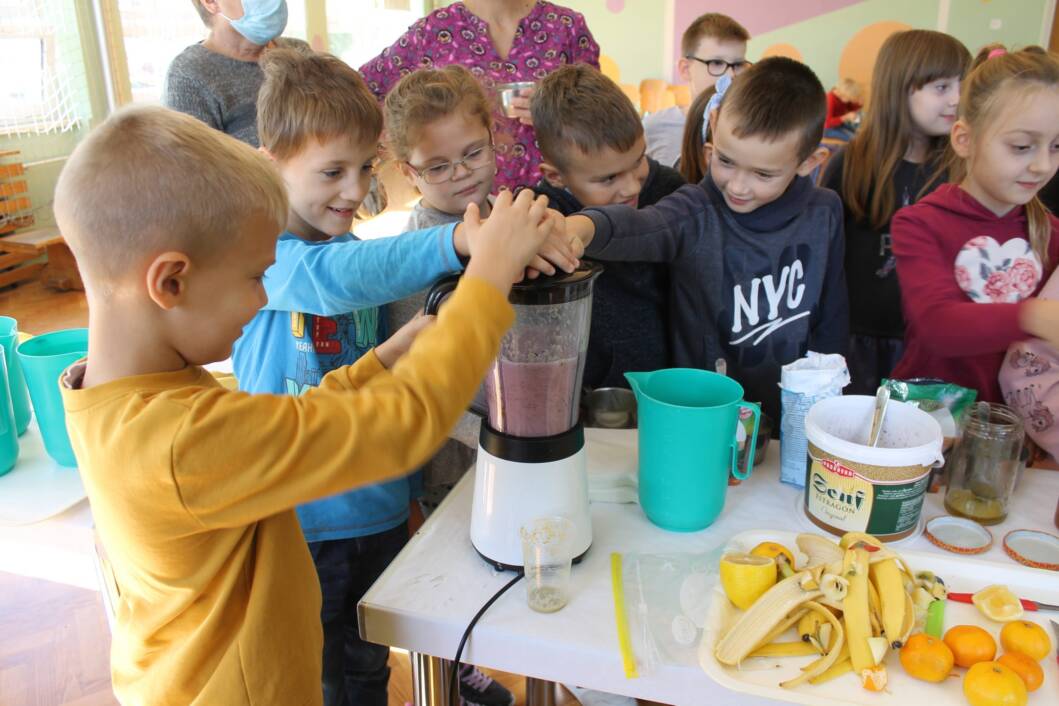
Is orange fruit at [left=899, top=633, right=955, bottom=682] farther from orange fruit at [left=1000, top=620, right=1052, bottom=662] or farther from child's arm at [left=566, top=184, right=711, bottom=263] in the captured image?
child's arm at [left=566, top=184, right=711, bottom=263]

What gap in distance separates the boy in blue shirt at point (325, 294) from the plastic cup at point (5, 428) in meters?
0.36

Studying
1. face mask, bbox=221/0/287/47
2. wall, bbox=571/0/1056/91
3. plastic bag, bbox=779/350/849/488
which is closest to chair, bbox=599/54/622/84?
wall, bbox=571/0/1056/91

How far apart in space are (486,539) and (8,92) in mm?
4621

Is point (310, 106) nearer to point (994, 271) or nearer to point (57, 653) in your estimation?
point (994, 271)

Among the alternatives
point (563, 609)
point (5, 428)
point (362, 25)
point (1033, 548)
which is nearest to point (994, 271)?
point (1033, 548)

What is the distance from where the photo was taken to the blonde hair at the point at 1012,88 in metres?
1.27

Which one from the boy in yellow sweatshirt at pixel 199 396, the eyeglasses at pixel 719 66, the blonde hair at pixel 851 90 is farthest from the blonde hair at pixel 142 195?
the blonde hair at pixel 851 90

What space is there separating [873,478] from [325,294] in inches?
28.3

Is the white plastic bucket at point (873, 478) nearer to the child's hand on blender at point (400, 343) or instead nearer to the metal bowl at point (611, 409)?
the metal bowl at point (611, 409)

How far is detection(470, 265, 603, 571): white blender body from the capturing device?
2.88 ft

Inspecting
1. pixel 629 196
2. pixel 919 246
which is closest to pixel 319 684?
pixel 629 196

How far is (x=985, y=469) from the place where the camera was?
3.36 feet

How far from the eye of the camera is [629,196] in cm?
143

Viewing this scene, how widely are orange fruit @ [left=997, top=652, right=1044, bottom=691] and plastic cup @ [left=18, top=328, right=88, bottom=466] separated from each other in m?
1.22
